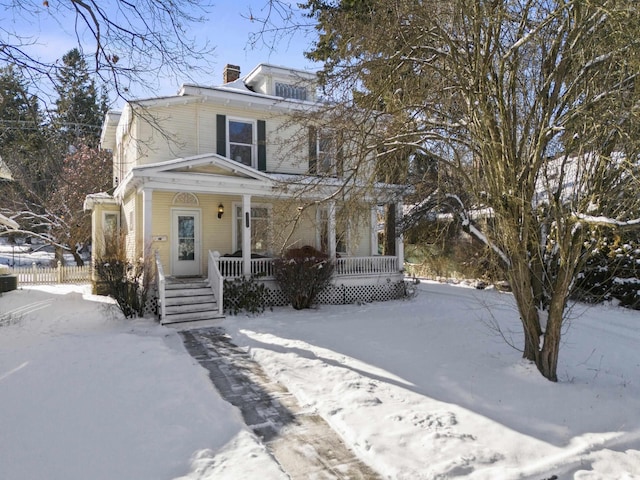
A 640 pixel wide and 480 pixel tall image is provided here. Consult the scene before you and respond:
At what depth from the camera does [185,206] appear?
13109 millimetres

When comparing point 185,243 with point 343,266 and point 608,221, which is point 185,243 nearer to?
point 343,266

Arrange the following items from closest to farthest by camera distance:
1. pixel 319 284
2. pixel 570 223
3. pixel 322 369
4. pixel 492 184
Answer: pixel 570 223 < pixel 492 184 < pixel 322 369 < pixel 319 284

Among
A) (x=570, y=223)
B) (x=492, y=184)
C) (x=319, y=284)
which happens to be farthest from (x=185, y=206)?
(x=570, y=223)

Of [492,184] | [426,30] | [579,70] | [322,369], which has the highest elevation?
[426,30]

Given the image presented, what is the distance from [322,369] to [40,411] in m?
3.67

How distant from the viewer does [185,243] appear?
13.1 metres

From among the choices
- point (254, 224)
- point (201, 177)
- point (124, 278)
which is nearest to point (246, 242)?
point (254, 224)

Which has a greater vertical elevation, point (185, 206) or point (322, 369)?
point (185, 206)

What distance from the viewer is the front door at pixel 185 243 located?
509 inches

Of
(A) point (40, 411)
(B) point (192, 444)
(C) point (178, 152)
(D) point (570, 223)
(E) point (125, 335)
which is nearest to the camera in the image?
(B) point (192, 444)

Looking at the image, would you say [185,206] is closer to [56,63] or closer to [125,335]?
[125,335]

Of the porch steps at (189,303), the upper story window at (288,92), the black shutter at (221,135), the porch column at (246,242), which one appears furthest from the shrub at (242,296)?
the upper story window at (288,92)

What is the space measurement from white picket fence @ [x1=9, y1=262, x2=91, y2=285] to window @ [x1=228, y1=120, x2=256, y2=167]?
1146cm

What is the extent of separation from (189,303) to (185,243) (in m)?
3.23
